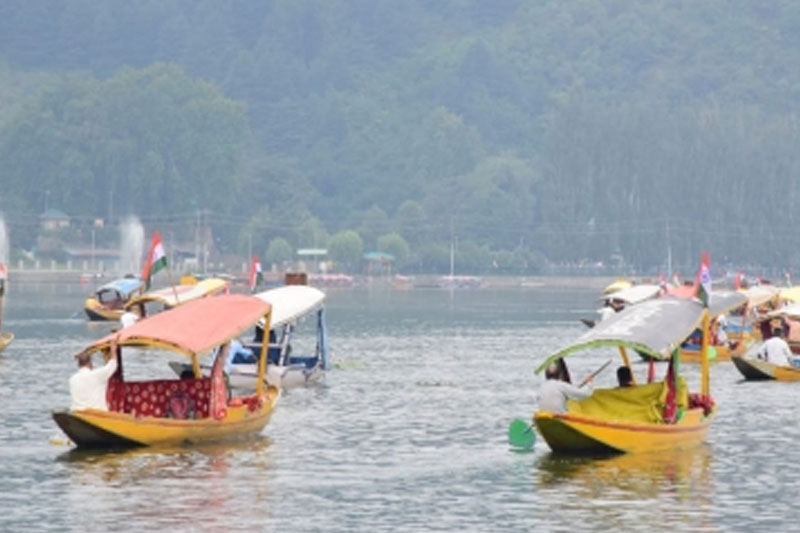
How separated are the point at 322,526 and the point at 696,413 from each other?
1172 cm

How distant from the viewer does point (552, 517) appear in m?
42.8

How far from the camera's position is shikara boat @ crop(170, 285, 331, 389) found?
66.2 meters

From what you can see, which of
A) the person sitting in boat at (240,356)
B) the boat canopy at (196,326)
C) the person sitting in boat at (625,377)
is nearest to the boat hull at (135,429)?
Answer: the boat canopy at (196,326)

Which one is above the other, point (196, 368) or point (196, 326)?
point (196, 326)

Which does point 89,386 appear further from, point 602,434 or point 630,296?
point 630,296

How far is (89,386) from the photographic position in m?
49.2

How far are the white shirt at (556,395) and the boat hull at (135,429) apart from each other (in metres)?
6.62

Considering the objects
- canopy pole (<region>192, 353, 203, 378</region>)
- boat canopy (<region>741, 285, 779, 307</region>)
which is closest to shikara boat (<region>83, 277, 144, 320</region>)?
boat canopy (<region>741, 285, 779, 307</region>)

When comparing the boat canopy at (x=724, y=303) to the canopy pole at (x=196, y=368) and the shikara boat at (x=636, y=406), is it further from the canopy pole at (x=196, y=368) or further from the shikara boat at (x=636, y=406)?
the canopy pole at (x=196, y=368)

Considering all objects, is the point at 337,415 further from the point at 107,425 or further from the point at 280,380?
the point at 107,425

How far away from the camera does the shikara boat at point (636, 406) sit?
159 ft

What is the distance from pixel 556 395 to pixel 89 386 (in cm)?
860

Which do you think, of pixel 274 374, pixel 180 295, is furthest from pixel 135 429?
pixel 180 295

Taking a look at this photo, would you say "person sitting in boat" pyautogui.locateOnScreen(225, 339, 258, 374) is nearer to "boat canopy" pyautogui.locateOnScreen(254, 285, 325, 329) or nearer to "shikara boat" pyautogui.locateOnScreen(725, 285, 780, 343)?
"boat canopy" pyautogui.locateOnScreen(254, 285, 325, 329)
